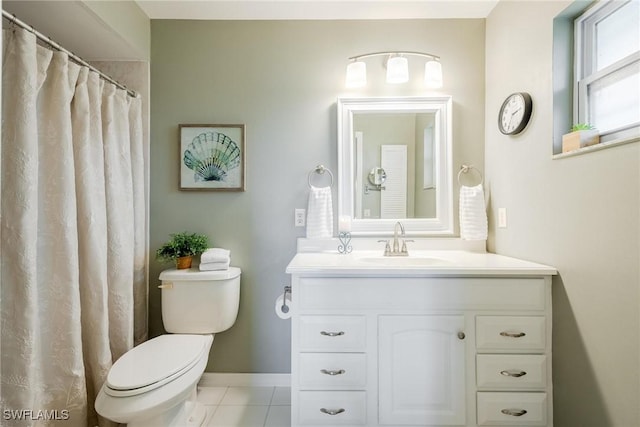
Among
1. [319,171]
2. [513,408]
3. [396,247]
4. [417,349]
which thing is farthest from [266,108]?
[513,408]

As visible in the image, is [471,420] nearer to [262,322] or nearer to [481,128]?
[262,322]

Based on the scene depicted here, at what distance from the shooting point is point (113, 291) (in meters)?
1.60

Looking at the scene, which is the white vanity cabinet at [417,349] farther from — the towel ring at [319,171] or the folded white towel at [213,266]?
the towel ring at [319,171]

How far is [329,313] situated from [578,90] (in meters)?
1.46

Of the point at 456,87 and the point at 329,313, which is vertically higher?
the point at 456,87

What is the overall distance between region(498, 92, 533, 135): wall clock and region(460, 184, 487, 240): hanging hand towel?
37 centimetres

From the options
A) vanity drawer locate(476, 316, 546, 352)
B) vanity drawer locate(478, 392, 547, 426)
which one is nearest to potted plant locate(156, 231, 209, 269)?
vanity drawer locate(476, 316, 546, 352)

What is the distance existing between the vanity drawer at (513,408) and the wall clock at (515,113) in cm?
→ 125

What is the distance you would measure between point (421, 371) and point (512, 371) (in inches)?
15.2

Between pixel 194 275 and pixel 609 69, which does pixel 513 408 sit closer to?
pixel 609 69

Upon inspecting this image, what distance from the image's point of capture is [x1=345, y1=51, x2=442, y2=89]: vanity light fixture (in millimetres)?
1847

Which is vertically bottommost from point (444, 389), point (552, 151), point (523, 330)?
point (444, 389)

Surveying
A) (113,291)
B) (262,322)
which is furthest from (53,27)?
(262,322)

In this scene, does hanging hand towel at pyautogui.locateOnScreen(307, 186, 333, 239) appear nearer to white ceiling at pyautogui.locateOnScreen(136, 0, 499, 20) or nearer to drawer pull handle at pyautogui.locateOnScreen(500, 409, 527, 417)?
white ceiling at pyautogui.locateOnScreen(136, 0, 499, 20)
